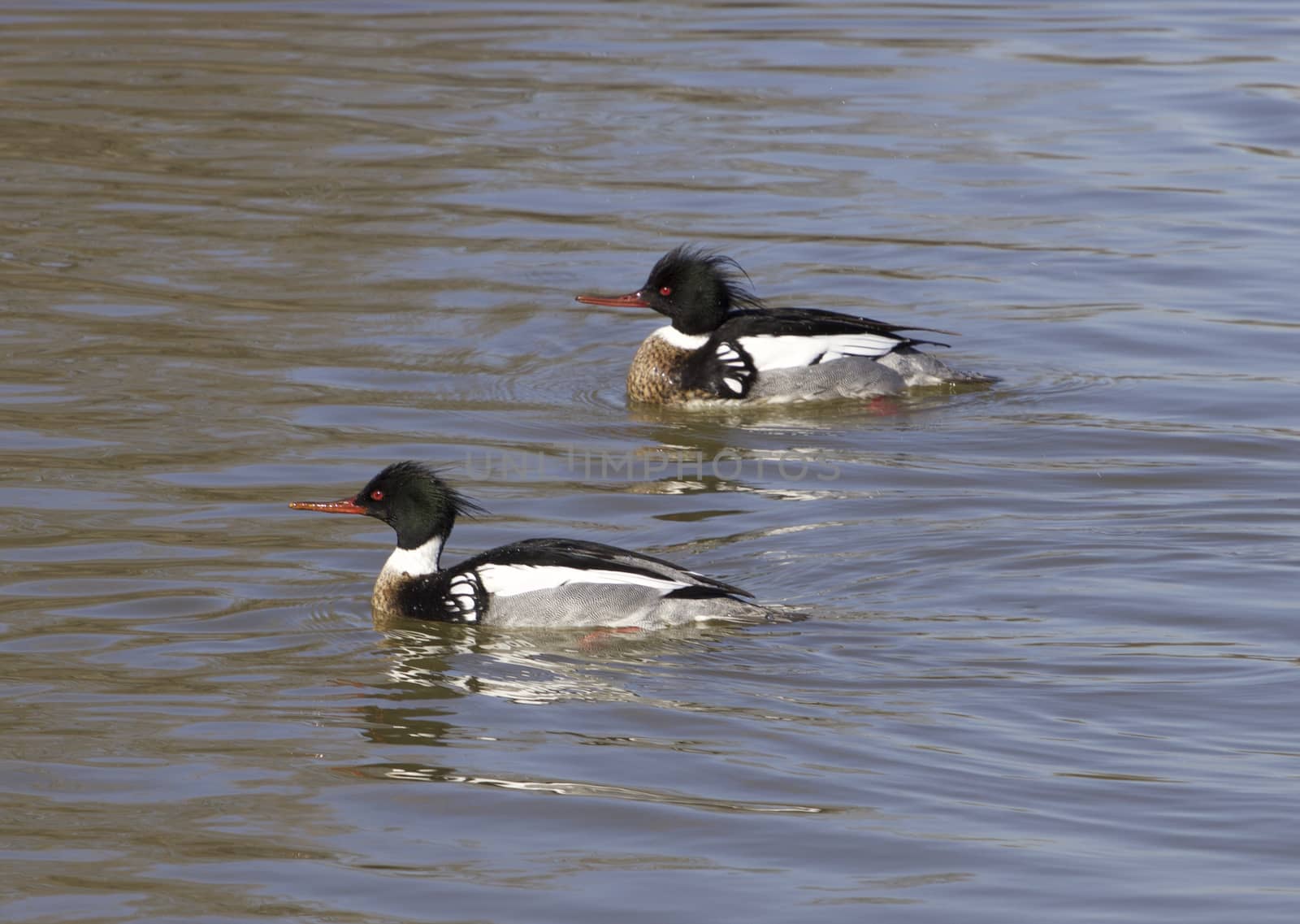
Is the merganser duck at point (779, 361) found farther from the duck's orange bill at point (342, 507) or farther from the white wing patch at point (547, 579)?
the white wing patch at point (547, 579)

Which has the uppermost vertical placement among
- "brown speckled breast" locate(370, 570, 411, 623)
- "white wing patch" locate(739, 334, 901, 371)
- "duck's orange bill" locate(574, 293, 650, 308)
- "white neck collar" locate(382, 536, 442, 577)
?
"duck's orange bill" locate(574, 293, 650, 308)

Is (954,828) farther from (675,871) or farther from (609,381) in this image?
(609,381)

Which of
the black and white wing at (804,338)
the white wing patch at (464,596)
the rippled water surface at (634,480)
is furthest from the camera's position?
the black and white wing at (804,338)

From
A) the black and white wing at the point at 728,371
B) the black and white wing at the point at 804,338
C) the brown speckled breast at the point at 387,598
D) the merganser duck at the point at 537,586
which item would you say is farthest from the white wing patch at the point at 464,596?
the black and white wing at the point at 804,338

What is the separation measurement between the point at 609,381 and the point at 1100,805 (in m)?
6.86

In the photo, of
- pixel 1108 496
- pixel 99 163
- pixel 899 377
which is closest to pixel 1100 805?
pixel 1108 496

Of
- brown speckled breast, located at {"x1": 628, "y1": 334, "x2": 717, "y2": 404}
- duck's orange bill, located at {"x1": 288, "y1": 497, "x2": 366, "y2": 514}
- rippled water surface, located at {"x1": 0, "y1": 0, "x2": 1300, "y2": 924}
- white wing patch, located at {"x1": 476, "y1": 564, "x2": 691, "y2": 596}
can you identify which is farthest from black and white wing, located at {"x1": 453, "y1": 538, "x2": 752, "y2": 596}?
brown speckled breast, located at {"x1": 628, "y1": 334, "x2": 717, "y2": 404}

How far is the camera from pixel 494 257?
1522 cm

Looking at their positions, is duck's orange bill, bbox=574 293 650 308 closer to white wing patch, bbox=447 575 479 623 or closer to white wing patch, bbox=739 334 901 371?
white wing patch, bbox=739 334 901 371

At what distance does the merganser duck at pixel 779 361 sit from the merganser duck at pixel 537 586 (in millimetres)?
3874

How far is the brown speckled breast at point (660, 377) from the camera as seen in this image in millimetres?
12547

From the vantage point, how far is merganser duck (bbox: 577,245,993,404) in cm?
1241

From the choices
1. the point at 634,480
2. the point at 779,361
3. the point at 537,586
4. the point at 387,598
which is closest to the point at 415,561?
the point at 387,598

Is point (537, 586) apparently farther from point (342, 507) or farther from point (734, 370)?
point (734, 370)
